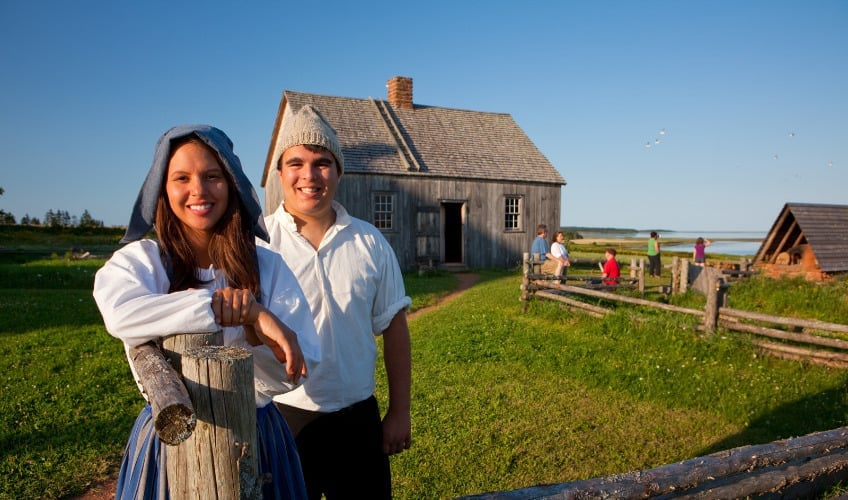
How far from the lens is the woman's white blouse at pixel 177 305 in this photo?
4.78 feet

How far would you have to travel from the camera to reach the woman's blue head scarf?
5.68 feet

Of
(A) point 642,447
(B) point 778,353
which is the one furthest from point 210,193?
(B) point 778,353

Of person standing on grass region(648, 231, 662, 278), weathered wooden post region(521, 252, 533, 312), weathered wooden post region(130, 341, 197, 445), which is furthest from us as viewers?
person standing on grass region(648, 231, 662, 278)

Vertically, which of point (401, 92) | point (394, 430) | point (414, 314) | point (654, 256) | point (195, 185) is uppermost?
point (401, 92)

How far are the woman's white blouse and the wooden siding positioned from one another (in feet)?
56.0

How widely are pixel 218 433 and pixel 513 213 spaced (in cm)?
2084

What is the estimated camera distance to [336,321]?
2.39 metres

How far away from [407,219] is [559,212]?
6.44m

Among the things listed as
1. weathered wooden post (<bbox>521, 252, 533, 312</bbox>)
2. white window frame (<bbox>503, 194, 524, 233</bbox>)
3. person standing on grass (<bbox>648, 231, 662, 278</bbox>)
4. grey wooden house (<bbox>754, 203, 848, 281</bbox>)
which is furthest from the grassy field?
white window frame (<bbox>503, 194, 524, 233</bbox>)

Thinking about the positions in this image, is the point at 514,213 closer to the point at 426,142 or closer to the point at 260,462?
the point at 426,142

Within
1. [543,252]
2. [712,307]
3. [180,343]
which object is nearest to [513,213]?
[543,252]

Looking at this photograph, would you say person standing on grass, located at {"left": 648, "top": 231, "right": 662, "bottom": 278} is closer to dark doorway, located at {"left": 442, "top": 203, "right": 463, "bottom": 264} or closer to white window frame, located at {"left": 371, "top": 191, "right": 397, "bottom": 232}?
dark doorway, located at {"left": 442, "top": 203, "right": 463, "bottom": 264}

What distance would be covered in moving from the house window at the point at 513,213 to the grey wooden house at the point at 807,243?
8.46m

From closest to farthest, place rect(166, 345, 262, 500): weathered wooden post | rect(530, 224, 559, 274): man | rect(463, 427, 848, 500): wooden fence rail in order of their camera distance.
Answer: rect(166, 345, 262, 500): weathered wooden post
rect(463, 427, 848, 500): wooden fence rail
rect(530, 224, 559, 274): man
